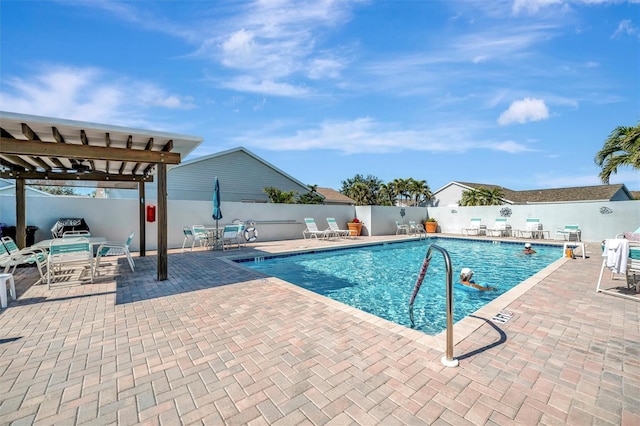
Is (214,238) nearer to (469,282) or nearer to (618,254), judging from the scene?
(469,282)

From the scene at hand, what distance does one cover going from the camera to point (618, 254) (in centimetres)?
459

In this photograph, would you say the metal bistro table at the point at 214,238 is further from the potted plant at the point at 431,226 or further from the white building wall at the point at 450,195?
the white building wall at the point at 450,195

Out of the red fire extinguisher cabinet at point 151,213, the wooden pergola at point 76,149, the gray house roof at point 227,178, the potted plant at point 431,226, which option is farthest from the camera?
the potted plant at point 431,226

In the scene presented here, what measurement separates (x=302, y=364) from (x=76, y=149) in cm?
557

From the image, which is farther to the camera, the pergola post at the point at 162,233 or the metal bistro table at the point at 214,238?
the metal bistro table at the point at 214,238

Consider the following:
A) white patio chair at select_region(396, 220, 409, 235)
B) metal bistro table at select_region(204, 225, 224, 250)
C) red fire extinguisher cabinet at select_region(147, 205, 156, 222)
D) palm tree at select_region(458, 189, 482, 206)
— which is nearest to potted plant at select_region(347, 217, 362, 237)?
white patio chair at select_region(396, 220, 409, 235)

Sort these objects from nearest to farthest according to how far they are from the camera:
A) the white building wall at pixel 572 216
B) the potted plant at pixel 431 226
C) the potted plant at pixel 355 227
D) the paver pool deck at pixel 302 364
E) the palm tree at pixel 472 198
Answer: the paver pool deck at pixel 302 364
the white building wall at pixel 572 216
the potted plant at pixel 355 227
the potted plant at pixel 431 226
the palm tree at pixel 472 198

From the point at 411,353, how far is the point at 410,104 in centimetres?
1318

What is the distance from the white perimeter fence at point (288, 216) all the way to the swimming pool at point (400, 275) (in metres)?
3.16

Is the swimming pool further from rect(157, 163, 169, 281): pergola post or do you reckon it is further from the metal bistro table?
rect(157, 163, 169, 281): pergola post

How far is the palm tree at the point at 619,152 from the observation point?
412 inches

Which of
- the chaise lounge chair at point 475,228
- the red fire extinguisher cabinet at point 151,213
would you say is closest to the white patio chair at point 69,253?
the red fire extinguisher cabinet at point 151,213

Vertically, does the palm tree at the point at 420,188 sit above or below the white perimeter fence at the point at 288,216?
above

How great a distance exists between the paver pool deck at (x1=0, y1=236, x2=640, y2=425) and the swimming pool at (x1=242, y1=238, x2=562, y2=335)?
1.16 metres
